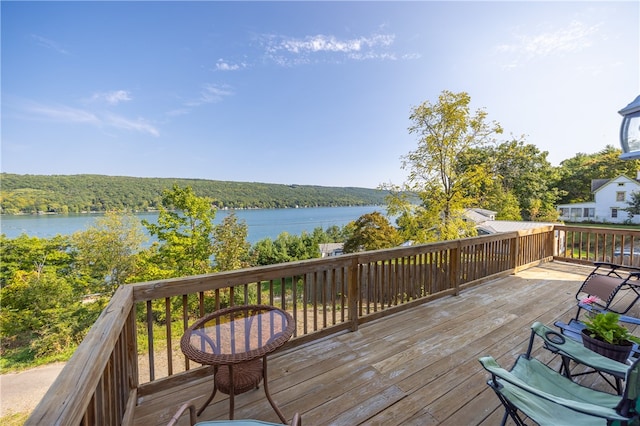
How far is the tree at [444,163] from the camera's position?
27.2ft

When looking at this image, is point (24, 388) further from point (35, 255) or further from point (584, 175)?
point (584, 175)

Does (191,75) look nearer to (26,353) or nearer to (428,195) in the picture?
(428,195)

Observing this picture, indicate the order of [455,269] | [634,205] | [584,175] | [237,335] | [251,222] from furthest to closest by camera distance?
[251,222] < [584,175] < [634,205] < [455,269] < [237,335]

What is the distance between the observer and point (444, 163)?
876 centimetres

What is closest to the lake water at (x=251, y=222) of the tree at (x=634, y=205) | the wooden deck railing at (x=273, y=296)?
the wooden deck railing at (x=273, y=296)

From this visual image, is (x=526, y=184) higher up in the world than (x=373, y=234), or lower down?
higher up

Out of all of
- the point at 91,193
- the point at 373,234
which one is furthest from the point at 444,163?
the point at 91,193

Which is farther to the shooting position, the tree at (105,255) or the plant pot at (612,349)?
the tree at (105,255)

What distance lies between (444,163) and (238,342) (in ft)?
28.6

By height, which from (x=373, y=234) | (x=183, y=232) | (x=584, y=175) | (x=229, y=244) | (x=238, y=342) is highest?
(x=584, y=175)

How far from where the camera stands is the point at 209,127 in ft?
80.0

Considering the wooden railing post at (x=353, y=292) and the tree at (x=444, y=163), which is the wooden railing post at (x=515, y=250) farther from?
the wooden railing post at (x=353, y=292)

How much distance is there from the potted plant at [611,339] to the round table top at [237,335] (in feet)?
6.96

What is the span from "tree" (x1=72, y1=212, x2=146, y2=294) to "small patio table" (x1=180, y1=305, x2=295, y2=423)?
20.0 metres
